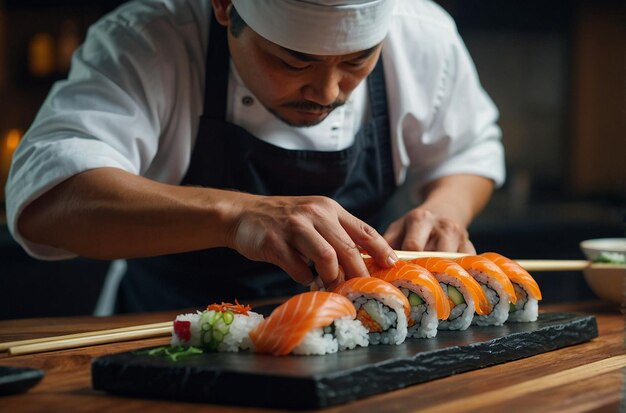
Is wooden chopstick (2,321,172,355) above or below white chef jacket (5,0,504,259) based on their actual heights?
below

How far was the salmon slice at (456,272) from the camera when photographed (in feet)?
6.63

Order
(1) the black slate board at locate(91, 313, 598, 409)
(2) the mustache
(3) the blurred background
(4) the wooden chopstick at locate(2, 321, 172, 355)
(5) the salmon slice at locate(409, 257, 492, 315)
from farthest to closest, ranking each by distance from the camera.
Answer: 1. (3) the blurred background
2. (2) the mustache
3. (5) the salmon slice at locate(409, 257, 492, 315)
4. (4) the wooden chopstick at locate(2, 321, 172, 355)
5. (1) the black slate board at locate(91, 313, 598, 409)

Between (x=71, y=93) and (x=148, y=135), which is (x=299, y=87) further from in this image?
(x=71, y=93)

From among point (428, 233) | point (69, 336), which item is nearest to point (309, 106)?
point (428, 233)

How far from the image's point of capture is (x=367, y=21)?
219 cm

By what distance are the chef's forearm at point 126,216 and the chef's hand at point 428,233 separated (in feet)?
1.93

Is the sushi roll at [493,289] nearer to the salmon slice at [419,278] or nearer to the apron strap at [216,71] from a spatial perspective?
the salmon slice at [419,278]

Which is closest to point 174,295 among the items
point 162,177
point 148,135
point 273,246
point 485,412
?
point 162,177

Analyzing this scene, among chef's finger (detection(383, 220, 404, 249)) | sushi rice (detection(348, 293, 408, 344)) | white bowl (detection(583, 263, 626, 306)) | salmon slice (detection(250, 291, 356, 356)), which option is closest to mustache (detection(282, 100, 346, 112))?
chef's finger (detection(383, 220, 404, 249))

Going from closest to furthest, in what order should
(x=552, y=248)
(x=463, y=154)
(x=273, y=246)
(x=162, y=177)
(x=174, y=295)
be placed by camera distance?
(x=273, y=246) < (x=162, y=177) < (x=174, y=295) < (x=463, y=154) < (x=552, y=248)

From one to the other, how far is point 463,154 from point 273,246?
1.33 metres

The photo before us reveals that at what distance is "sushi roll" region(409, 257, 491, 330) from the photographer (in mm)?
2023

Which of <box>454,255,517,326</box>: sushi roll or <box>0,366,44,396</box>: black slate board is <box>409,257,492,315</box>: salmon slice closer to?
<box>454,255,517,326</box>: sushi roll

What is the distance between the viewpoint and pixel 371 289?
1.80 meters
